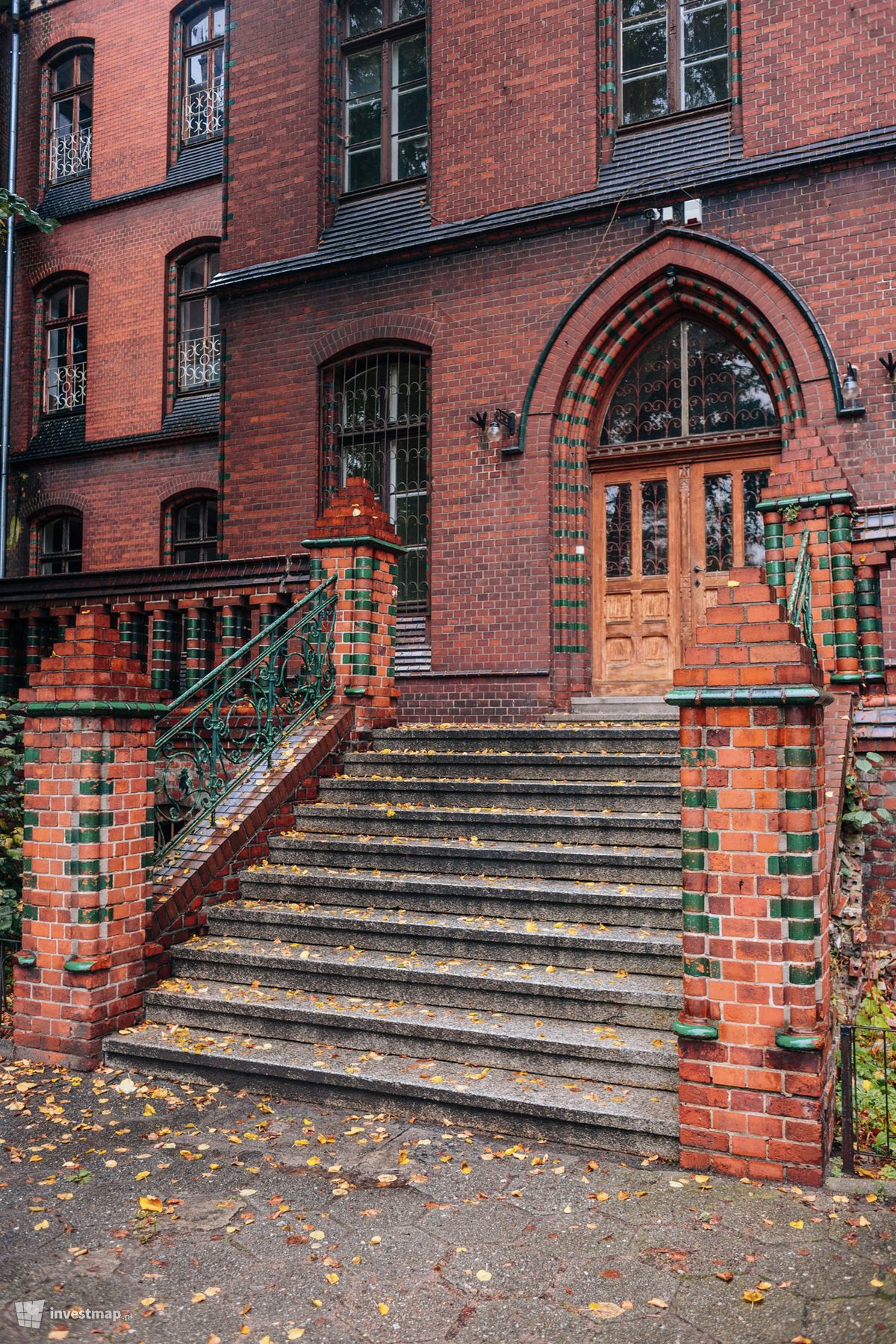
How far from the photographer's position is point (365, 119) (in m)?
11.8

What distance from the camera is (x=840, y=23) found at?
29.7 ft

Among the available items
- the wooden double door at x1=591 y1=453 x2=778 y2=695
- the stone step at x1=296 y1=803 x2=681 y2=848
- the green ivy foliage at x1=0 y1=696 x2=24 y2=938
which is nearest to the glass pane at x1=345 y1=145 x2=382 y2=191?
the wooden double door at x1=591 y1=453 x2=778 y2=695

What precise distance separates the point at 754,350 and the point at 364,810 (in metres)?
5.77

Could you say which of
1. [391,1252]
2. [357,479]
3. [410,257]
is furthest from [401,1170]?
[410,257]

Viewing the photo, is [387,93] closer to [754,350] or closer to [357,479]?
[754,350]

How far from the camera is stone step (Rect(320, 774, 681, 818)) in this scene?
6.23 metres

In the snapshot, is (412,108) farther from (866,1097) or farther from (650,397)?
(866,1097)

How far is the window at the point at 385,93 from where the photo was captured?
11.6 meters

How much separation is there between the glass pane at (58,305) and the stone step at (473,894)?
14.3 metres

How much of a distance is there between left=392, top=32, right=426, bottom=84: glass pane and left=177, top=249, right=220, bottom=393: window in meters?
4.93

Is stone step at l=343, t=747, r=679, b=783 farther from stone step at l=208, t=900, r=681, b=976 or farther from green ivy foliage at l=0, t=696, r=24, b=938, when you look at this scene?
green ivy foliage at l=0, t=696, r=24, b=938

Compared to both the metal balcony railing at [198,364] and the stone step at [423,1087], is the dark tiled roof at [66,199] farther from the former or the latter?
the stone step at [423,1087]

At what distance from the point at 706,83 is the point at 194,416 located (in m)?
8.56

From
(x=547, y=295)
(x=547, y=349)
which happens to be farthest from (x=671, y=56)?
(x=547, y=349)
